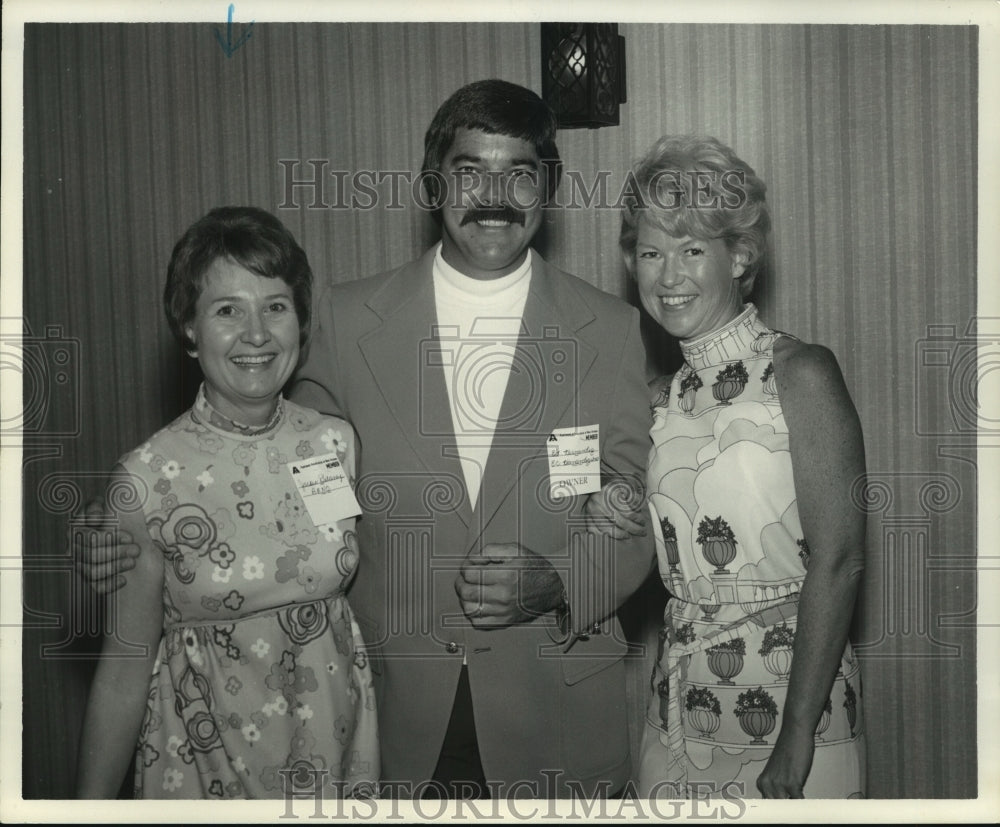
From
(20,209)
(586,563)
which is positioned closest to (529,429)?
Answer: (586,563)

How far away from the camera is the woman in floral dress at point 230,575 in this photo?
6.88 feet

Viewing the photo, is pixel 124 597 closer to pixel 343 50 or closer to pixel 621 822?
pixel 621 822

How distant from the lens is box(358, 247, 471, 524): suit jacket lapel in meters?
2.35

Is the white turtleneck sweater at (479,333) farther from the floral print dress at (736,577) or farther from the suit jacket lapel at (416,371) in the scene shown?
the floral print dress at (736,577)

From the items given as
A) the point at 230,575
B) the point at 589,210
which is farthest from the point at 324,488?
the point at 589,210

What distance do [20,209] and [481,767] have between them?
1793 millimetres

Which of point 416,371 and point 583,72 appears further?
point 583,72

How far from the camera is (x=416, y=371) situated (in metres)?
2.38

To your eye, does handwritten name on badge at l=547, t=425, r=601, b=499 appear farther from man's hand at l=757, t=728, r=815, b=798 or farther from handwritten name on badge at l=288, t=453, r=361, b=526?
man's hand at l=757, t=728, r=815, b=798
